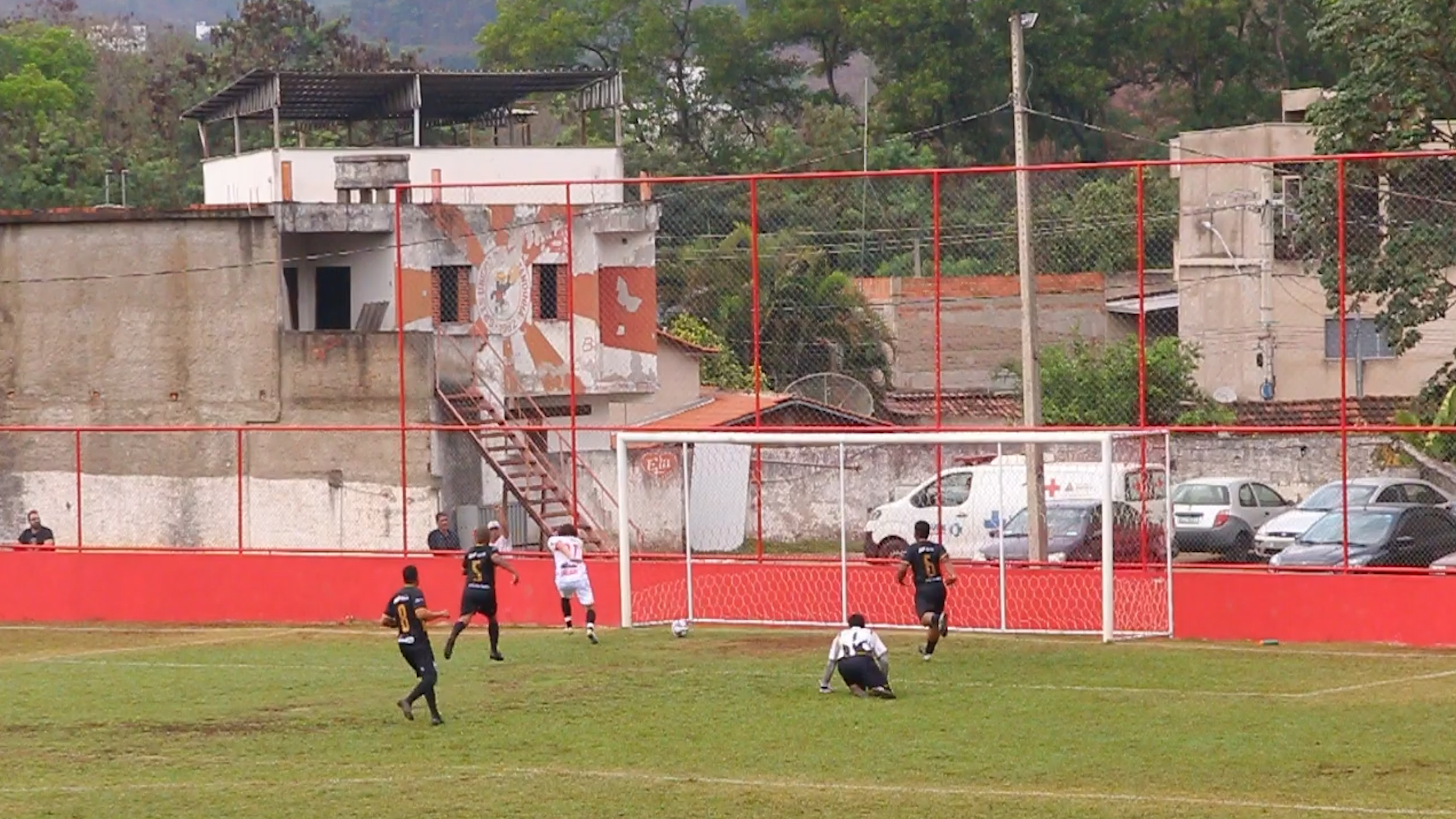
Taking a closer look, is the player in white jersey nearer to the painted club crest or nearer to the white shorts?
the white shorts

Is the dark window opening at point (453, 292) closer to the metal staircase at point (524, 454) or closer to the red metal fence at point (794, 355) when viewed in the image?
the red metal fence at point (794, 355)

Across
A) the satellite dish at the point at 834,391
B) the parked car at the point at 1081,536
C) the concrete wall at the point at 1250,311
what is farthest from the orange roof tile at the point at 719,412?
the concrete wall at the point at 1250,311

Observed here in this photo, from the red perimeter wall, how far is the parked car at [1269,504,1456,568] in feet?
4.75

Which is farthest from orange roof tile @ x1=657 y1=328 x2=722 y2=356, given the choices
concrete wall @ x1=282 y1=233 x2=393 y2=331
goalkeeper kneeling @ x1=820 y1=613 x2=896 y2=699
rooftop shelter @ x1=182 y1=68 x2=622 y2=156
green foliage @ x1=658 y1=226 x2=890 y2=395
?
goalkeeper kneeling @ x1=820 y1=613 x2=896 y2=699

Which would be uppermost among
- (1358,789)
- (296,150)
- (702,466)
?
(296,150)

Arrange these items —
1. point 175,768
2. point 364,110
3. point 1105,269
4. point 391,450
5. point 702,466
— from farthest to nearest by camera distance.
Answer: point 364,110, point 1105,269, point 391,450, point 702,466, point 175,768

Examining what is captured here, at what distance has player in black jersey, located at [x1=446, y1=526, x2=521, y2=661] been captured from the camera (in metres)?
25.0

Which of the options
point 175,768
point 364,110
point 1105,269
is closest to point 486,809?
point 175,768

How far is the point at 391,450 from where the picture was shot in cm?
3834

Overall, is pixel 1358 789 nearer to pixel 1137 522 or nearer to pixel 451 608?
pixel 1137 522

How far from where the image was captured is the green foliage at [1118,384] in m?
35.9

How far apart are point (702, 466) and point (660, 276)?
6592mm

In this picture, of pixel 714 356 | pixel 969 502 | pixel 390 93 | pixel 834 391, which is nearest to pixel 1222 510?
pixel 834 391

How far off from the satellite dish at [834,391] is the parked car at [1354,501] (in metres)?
6.25
